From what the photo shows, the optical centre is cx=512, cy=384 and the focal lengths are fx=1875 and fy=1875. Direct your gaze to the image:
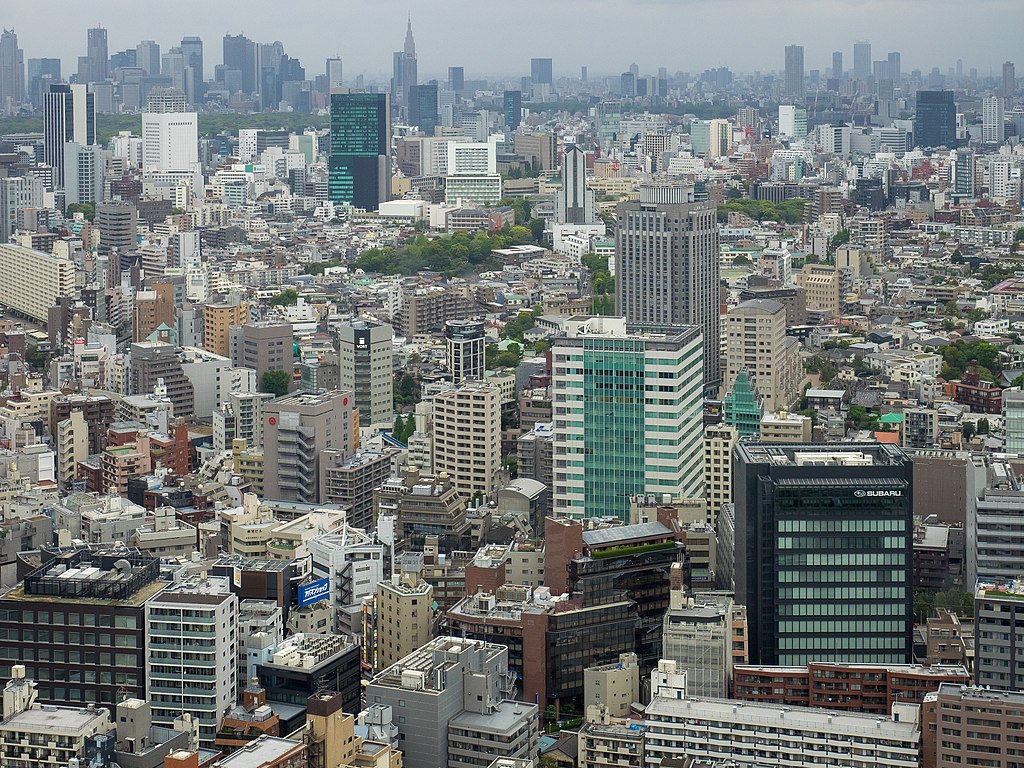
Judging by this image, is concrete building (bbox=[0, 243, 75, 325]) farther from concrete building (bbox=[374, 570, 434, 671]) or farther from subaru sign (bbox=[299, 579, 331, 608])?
concrete building (bbox=[374, 570, 434, 671])

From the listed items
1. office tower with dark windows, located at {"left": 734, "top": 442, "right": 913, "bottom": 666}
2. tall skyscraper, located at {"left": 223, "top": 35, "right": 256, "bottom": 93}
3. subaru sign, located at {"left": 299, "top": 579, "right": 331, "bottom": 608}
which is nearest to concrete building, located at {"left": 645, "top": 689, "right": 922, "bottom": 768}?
office tower with dark windows, located at {"left": 734, "top": 442, "right": 913, "bottom": 666}

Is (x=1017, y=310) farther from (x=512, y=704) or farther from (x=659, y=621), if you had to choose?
(x=512, y=704)

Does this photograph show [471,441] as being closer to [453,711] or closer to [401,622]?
[401,622]

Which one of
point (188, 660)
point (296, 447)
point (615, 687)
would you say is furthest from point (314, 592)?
point (296, 447)

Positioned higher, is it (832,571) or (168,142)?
(168,142)

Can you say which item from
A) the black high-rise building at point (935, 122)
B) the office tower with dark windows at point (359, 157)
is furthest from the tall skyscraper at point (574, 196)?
the black high-rise building at point (935, 122)

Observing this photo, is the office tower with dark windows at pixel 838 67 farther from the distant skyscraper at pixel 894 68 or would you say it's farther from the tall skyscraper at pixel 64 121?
the tall skyscraper at pixel 64 121
